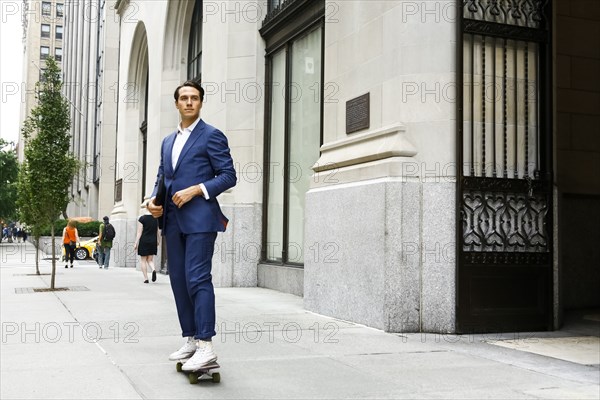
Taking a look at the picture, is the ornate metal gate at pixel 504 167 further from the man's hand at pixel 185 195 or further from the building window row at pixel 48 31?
the building window row at pixel 48 31

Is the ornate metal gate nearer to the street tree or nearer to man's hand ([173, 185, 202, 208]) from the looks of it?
man's hand ([173, 185, 202, 208])

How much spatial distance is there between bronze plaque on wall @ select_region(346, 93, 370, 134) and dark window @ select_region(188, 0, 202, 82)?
9.83 meters

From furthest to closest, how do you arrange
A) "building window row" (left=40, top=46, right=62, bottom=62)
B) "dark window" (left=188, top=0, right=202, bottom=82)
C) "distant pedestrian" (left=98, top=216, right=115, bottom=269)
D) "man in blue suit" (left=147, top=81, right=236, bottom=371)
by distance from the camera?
"building window row" (left=40, top=46, right=62, bottom=62), "distant pedestrian" (left=98, top=216, right=115, bottom=269), "dark window" (left=188, top=0, right=202, bottom=82), "man in blue suit" (left=147, top=81, right=236, bottom=371)

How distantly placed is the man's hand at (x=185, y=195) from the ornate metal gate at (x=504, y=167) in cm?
372

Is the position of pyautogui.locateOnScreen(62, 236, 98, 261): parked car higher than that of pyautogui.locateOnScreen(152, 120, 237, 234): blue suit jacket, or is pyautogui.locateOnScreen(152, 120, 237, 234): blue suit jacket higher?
pyautogui.locateOnScreen(152, 120, 237, 234): blue suit jacket

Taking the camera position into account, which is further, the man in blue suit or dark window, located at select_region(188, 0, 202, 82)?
dark window, located at select_region(188, 0, 202, 82)

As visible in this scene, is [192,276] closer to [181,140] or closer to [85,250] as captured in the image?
[181,140]

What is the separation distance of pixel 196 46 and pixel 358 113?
11.1 m

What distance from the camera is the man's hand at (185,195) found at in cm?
480

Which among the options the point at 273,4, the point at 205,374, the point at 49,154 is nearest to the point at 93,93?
the point at 49,154

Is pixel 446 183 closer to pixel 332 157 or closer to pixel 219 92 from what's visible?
pixel 332 157

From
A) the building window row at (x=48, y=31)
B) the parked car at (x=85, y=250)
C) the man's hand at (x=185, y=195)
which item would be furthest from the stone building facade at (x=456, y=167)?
the building window row at (x=48, y=31)

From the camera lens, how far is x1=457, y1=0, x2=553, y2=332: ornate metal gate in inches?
299

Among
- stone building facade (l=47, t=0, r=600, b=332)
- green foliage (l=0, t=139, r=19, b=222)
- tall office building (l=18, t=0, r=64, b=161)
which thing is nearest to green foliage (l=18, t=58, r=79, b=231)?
stone building facade (l=47, t=0, r=600, b=332)
